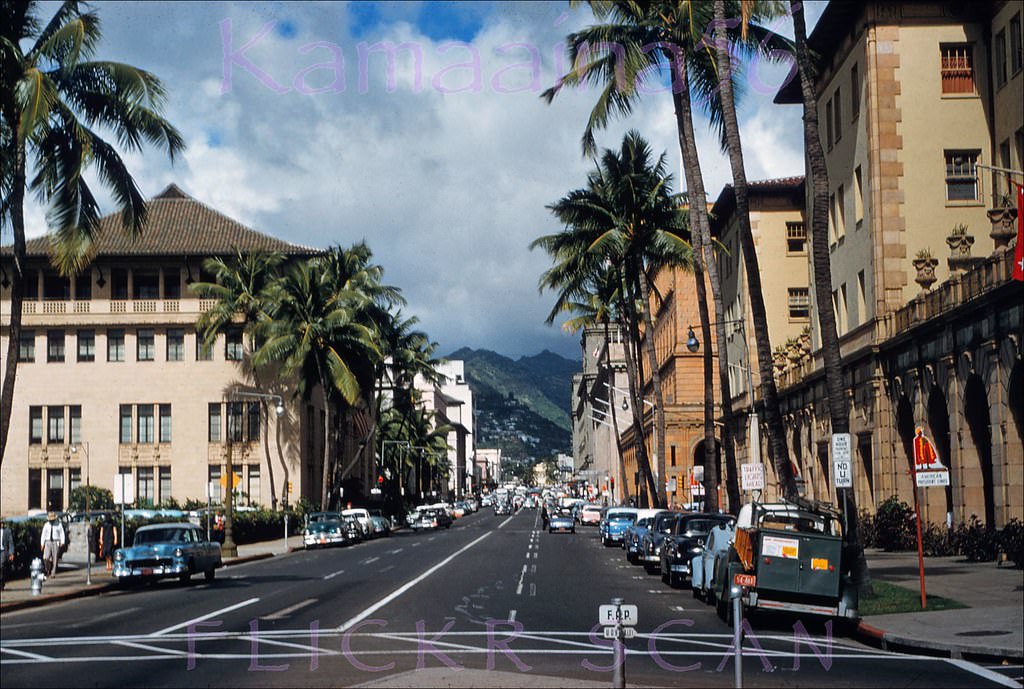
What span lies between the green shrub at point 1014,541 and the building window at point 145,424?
56.2m

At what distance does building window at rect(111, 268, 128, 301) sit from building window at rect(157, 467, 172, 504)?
1063cm

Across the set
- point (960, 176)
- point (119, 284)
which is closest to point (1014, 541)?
point (960, 176)

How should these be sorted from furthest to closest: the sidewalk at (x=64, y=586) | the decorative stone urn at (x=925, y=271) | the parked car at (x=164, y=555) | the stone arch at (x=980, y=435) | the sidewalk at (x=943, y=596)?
the decorative stone urn at (x=925, y=271) → the stone arch at (x=980, y=435) → the parked car at (x=164, y=555) → the sidewalk at (x=64, y=586) → the sidewalk at (x=943, y=596)

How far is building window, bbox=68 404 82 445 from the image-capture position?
250 ft

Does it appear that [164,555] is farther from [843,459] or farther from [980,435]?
[980,435]

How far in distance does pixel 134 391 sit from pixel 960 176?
51.1 m

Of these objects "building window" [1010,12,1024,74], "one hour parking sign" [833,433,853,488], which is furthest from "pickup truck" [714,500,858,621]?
"building window" [1010,12,1024,74]

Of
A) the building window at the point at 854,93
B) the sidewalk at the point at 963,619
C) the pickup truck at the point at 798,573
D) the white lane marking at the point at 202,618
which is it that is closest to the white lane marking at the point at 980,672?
the sidewalk at the point at 963,619

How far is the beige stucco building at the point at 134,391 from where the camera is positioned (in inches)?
2985

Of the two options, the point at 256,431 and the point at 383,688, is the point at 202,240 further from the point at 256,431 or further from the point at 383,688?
the point at 383,688

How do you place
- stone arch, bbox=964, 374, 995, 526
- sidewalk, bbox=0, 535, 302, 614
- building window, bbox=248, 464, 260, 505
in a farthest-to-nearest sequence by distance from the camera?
building window, bbox=248, 464, 260, 505 < stone arch, bbox=964, 374, 995, 526 < sidewalk, bbox=0, 535, 302, 614

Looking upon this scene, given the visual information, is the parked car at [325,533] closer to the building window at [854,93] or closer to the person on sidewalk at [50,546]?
the person on sidewalk at [50,546]

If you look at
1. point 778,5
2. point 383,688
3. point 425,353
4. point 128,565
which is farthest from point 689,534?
point 425,353

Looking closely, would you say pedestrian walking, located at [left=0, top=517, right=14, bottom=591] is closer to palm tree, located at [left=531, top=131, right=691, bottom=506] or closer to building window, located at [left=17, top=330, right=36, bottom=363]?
palm tree, located at [left=531, top=131, right=691, bottom=506]
